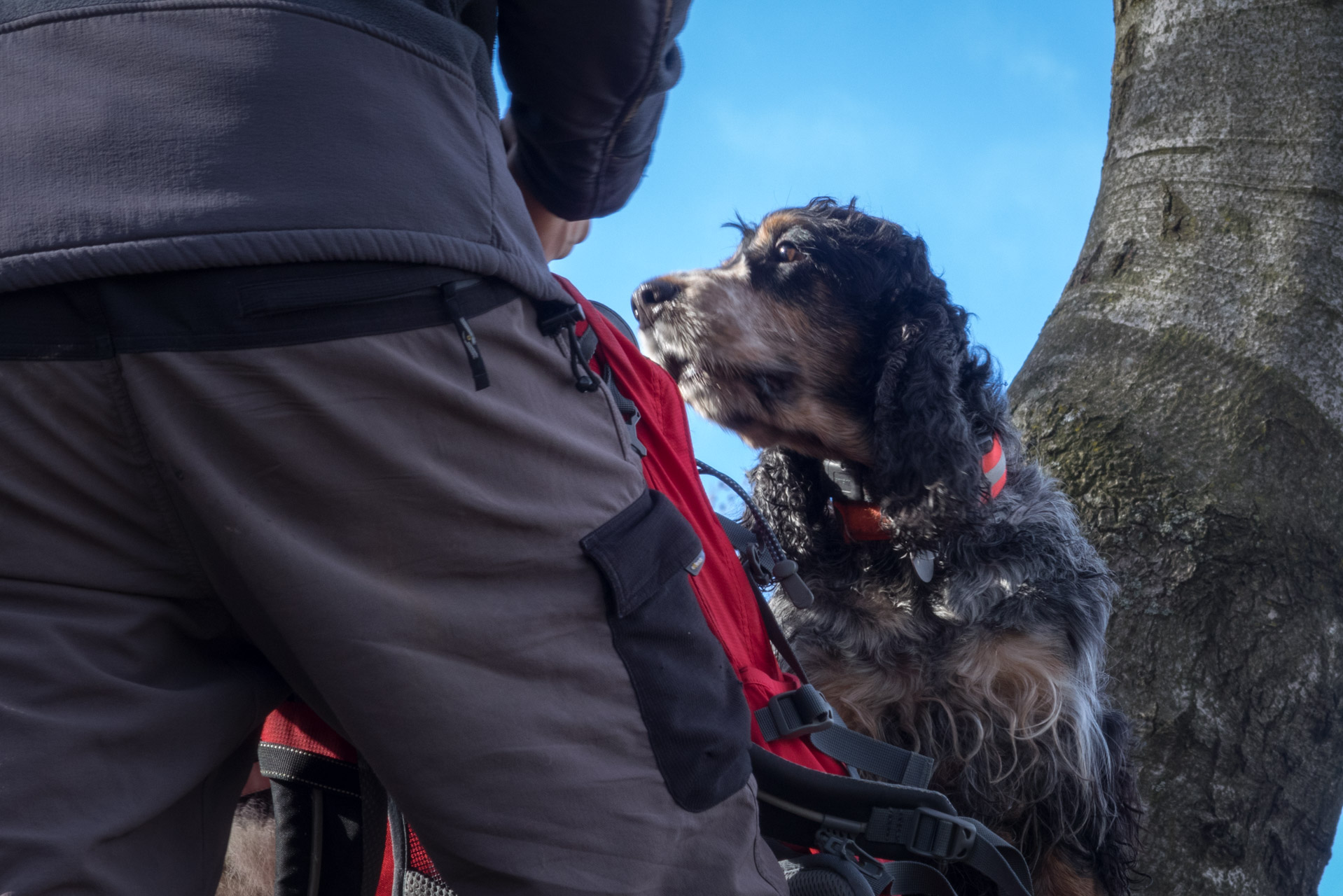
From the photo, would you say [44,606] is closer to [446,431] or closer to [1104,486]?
[446,431]

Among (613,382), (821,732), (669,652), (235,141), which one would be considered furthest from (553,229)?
(821,732)

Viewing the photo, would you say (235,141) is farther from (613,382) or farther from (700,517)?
(700,517)

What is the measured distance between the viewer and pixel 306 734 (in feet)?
5.92

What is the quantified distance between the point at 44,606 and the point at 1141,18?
17.2 feet

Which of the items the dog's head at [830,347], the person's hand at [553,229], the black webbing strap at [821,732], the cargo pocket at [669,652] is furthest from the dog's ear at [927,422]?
the cargo pocket at [669,652]

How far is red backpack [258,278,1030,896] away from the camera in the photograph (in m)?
1.79

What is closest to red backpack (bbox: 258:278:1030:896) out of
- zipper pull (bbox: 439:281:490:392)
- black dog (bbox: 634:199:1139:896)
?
zipper pull (bbox: 439:281:490:392)

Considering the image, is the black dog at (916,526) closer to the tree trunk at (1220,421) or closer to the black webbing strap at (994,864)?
the tree trunk at (1220,421)

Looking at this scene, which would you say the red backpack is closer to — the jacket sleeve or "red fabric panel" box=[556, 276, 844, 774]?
"red fabric panel" box=[556, 276, 844, 774]

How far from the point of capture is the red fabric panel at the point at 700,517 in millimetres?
1944

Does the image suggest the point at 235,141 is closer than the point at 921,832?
Yes

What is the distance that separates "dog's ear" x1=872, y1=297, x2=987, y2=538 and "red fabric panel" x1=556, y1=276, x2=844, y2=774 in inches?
45.0

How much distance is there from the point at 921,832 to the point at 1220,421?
2.87 metres

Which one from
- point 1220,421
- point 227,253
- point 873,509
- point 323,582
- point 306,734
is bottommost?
point 306,734
